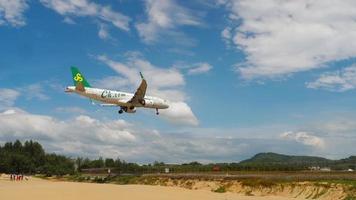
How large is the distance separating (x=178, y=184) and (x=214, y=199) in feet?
89.5

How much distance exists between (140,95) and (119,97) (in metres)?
3.63

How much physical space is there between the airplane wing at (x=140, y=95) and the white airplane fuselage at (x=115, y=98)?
2.09 feet

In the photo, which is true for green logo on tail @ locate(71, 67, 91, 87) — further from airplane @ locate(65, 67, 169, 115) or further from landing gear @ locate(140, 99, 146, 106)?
landing gear @ locate(140, 99, 146, 106)

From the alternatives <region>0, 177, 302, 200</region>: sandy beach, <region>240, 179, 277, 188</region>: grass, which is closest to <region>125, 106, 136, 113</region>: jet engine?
<region>0, 177, 302, 200</region>: sandy beach

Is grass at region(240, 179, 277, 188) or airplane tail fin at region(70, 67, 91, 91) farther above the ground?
airplane tail fin at region(70, 67, 91, 91)

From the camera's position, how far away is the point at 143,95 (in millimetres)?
78312

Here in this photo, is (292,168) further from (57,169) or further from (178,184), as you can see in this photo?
(57,169)

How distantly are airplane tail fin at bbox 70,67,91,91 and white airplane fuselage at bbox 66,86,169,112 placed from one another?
58cm

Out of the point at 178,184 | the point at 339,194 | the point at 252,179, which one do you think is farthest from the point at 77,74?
the point at 339,194

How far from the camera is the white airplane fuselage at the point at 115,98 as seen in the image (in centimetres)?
7725

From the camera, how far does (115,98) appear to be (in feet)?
260

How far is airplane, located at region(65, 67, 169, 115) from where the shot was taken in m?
76.5

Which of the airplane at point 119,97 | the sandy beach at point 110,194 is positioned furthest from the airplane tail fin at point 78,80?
the sandy beach at point 110,194

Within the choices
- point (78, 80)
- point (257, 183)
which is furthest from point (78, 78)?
point (257, 183)
